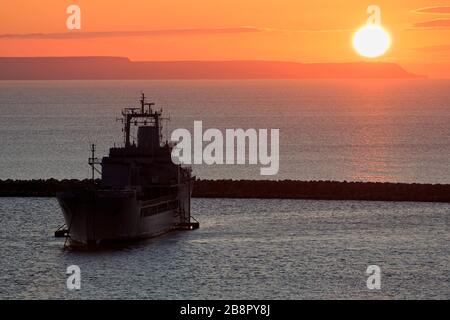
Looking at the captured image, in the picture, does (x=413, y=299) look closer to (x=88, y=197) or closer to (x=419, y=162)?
(x=88, y=197)

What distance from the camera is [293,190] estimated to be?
94.1 metres

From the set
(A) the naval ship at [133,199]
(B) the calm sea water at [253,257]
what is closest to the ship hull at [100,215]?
(A) the naval ship at [133,199]

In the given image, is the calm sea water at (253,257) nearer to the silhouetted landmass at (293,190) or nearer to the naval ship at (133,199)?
the naval ship at (133,199)

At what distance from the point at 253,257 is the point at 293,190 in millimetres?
30541

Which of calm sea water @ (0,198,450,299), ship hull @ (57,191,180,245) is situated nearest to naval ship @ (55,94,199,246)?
ship hull @ (57,191,180,245)

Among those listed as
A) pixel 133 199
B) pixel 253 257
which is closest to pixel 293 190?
pixel 133 199

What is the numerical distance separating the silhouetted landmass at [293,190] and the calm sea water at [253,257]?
5.16 metres

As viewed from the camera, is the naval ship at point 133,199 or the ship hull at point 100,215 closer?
the ship hull at point 100,215

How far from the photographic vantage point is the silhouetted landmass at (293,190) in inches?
3595

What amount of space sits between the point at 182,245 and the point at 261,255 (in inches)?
236

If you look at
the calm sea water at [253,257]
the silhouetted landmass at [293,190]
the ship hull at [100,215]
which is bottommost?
the calm sea water at [253,257]

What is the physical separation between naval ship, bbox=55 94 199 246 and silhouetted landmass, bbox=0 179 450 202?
11939 millimetres

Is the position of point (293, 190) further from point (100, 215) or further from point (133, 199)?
point (100, 215)
